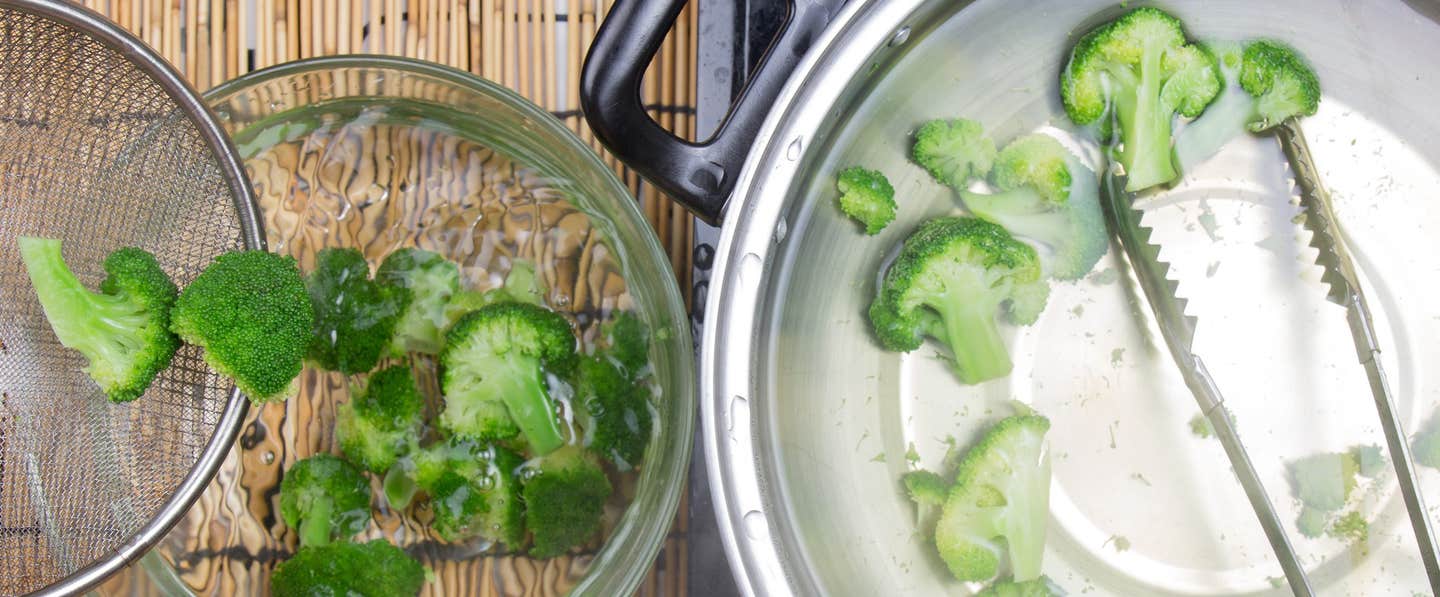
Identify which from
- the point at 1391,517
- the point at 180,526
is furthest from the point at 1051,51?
the point at 180,526

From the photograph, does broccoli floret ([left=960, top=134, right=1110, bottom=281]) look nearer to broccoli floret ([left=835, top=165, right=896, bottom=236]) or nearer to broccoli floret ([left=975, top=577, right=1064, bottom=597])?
broccoli floret ([left=835, top=165, right=896, bottom=236])

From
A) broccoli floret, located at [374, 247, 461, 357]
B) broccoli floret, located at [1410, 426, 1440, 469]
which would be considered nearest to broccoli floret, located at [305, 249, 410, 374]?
broccoli floret, located at [374, 247, 461, 357]

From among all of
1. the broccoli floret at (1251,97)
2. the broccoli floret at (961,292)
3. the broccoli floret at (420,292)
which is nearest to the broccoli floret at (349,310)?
the broccoli floret at (420,292)

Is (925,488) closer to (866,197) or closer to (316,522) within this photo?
(866,197)

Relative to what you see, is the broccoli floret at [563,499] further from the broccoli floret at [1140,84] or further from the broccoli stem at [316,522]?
the broccoli floret at [1140,84]

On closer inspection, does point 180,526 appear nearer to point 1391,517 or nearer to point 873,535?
point 873,535

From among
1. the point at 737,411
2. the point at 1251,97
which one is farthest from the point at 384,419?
the point at 1251,97
